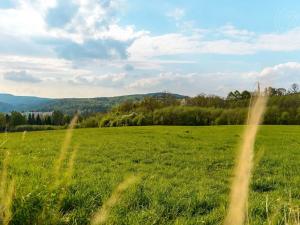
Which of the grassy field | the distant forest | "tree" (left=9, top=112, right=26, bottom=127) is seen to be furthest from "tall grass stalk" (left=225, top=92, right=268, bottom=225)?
the distant forest

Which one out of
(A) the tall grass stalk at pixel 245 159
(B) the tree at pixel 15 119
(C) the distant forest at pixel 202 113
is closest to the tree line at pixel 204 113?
(C) the distant forest at pixel 202 113

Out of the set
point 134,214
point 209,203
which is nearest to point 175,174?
point 209,203

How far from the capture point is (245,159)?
1479 mm

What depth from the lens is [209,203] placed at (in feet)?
23.2

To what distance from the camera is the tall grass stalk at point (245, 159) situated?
4.66ft

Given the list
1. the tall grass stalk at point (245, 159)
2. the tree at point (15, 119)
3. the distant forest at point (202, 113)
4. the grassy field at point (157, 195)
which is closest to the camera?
the tall grass stalk at point (245, 159)

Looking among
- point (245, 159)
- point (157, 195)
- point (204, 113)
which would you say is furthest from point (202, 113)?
point (245, 159)

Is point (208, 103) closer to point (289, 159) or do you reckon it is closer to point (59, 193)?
point (289, 159)

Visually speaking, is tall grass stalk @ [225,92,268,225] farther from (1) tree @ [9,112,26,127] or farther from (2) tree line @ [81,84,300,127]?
(2) tree line @ [81,84,300,127]

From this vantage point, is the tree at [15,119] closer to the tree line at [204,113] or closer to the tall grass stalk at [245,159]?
the tall grass stalk at [245,159]

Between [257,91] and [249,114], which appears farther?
[257,91]

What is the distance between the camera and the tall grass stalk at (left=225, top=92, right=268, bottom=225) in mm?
1419

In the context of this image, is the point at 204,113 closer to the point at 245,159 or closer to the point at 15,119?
the point at 15,119

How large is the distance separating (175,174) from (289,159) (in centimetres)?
574
